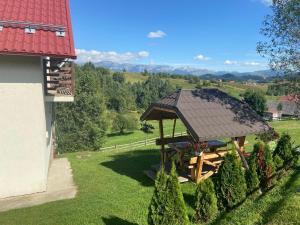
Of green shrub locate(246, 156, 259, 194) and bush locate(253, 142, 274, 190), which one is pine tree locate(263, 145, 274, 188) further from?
green shrub locate(246, 156, 259, 194)

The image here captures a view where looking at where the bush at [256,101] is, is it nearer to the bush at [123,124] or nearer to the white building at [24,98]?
the bush at [123,124]

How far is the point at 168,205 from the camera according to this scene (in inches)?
281

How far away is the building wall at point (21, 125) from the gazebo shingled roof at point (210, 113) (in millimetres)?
4631

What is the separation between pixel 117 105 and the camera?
84875 mm

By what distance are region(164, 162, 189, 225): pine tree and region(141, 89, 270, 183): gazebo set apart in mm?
3411

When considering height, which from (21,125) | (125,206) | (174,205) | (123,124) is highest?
(21,125)

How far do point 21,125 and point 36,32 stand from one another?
3.38 m

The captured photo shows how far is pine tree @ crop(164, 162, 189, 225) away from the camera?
7121 mm

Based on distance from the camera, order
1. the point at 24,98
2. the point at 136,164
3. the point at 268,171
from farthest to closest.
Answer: the point at 136,164 → the point at 24,98 → the point at 268,171

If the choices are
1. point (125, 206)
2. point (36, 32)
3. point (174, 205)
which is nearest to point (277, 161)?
point (125, 206)

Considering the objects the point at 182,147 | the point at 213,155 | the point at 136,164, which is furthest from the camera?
the point at 136,164

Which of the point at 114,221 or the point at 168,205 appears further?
the point at 114,221

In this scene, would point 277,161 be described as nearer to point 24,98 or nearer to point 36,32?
point 24,98

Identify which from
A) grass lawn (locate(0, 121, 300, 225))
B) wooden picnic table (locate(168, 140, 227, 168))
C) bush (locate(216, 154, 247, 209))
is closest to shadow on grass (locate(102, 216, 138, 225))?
grass lawn (locate(0, 121, 300, 225))
